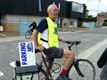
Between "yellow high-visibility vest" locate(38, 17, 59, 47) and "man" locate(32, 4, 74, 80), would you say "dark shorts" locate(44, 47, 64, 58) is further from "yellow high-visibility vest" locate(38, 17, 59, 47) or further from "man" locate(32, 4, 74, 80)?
"yellow high-visibility vest" locate(38, 17, 59, 47)

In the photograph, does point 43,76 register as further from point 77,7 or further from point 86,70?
point 77,7

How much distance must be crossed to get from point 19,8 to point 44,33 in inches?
1657

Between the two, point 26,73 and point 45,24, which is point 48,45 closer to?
point 45,24

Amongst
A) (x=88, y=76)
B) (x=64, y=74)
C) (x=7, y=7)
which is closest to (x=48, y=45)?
(x=64, y=74)

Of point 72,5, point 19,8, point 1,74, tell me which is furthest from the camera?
point 72,5

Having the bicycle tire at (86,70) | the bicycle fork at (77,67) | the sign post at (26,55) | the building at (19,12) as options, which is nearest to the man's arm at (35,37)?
the sign post at (26,55)

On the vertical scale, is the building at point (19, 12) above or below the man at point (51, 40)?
below

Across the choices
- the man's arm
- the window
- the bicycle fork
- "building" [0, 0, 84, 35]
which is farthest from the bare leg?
the window

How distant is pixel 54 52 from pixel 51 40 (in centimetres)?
29

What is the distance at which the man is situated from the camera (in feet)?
22.1

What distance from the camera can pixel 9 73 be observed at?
934 cm

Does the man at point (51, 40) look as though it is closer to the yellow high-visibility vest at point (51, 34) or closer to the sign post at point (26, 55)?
the yellow high-visibility vest at point (51, 34)

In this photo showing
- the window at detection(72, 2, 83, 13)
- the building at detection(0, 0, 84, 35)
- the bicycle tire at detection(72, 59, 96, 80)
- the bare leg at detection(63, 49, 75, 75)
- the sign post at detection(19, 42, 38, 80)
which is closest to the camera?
the sign post at detection(19, 42, 38, 80)

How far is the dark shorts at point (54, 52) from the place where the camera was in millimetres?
6700
